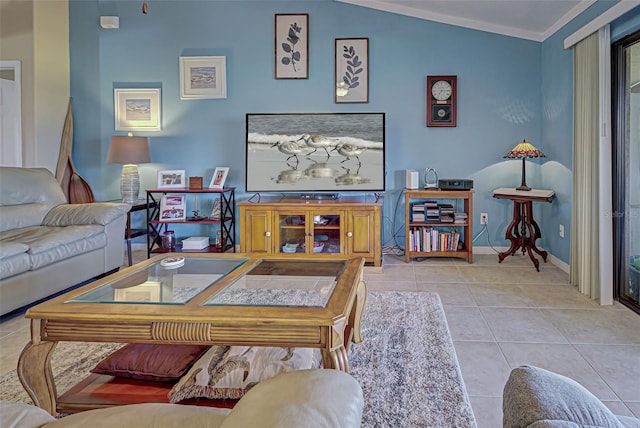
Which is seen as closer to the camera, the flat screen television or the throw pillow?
the throw pillow

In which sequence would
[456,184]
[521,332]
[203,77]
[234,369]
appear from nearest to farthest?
[234,369] < [521,332] < [456,184] < [203,77]

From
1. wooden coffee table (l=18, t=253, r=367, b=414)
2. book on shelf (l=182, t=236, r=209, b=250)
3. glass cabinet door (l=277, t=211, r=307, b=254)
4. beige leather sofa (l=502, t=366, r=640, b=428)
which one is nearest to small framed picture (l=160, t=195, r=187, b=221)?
book on shelf (l=182, t=236, r=209, b=250)

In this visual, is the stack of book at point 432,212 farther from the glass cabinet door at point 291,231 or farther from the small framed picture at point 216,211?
the small framed picture at point 216,211

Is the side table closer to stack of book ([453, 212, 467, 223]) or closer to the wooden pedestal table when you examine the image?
stack of book ([453, 212, 467, 223])

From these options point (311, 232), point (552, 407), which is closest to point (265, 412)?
point (552, 407)

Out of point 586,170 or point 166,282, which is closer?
point 166,282

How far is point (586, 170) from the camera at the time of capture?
9.89 feet

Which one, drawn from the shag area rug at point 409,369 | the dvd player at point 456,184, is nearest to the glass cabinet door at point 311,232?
the dvd player at point 456,184

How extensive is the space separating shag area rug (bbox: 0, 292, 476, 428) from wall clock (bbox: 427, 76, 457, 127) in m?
2.36

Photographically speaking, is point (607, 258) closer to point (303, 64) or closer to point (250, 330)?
point (250, 330)

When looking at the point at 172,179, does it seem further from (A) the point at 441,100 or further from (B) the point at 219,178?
(A) the point at 441,100

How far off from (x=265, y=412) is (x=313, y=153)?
12.4ft

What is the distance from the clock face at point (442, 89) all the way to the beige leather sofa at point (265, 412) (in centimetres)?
407

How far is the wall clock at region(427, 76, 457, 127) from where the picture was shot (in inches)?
169
